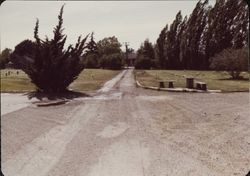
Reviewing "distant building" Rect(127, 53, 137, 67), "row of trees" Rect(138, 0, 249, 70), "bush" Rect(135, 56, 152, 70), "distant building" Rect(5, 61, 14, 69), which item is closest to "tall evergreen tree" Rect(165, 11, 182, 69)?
"row of trees" Rect(138, 0, 249, 70)

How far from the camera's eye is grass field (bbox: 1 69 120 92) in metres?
9.41

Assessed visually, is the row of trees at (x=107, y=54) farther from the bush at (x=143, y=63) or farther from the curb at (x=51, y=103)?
the curb at (x=51, y=103)

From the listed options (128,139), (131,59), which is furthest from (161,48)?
(128,139)

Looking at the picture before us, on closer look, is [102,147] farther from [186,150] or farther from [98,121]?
[98,121]

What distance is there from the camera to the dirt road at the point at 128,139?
7730 mm

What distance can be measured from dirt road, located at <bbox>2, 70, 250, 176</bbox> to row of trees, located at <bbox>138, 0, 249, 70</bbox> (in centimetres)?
148

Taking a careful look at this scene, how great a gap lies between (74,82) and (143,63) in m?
6.43

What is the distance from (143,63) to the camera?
368 inches

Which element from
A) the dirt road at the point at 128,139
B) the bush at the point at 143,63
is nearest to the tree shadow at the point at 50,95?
the dirt road at the point at 128,139

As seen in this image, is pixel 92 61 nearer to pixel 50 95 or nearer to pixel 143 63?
pixel 143 63

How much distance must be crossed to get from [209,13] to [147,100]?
1062 centimetres

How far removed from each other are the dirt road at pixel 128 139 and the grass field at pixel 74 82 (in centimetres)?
Result: 74

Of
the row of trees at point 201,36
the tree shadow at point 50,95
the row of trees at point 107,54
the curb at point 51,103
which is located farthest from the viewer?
the curb at point 51,103

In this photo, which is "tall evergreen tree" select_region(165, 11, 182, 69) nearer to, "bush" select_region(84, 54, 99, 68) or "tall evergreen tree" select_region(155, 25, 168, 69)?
"tall evergreen tree" select_region(155, 25, 168, 69)
